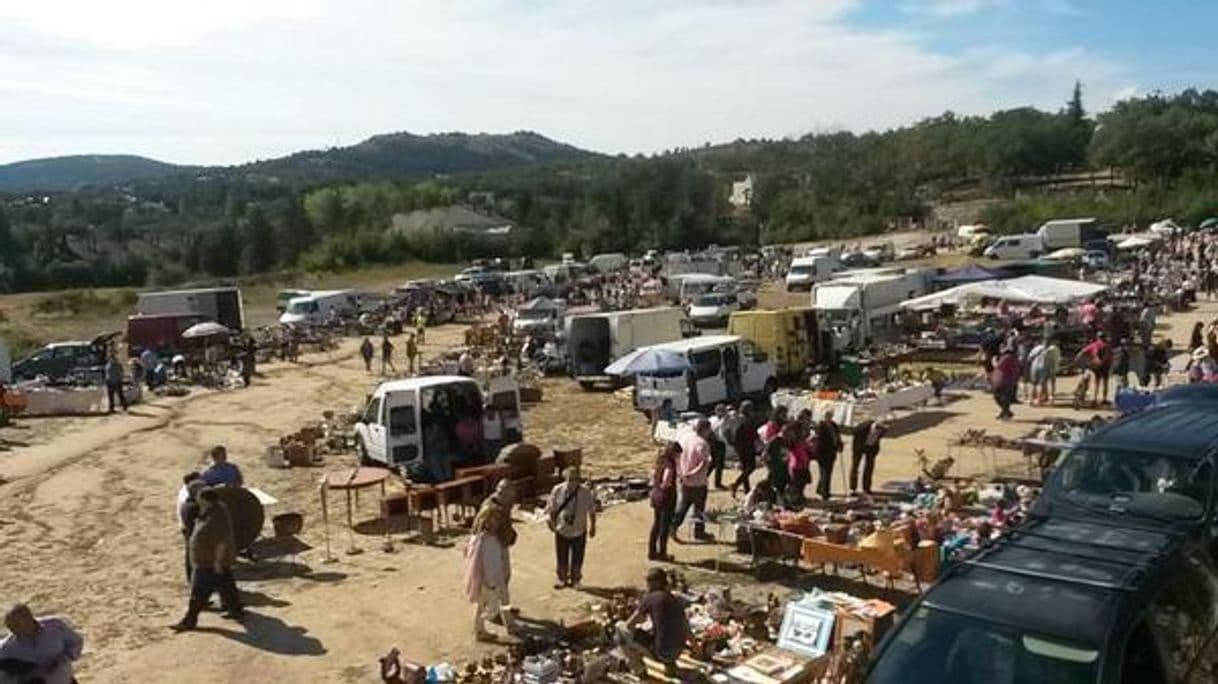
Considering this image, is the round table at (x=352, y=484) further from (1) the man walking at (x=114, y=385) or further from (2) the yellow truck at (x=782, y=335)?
(1) the man walking at (x=114, y=385)

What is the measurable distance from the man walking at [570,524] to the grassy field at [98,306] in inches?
1308

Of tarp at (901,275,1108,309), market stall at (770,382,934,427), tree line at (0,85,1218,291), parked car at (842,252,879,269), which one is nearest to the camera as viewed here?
market stall at (770,382,934,427)

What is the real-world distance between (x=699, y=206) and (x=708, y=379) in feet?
237

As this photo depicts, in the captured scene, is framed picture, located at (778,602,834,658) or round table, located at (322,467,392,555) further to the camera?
round table, located at (322,467,392,555)

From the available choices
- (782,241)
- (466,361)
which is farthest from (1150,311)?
(782,241)

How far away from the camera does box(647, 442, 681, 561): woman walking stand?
12898 millimetres

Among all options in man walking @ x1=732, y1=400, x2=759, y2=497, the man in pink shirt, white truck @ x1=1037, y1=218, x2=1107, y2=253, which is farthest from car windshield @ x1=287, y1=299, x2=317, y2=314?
white truck @ x1=1037, y1=218, x2=1107, y2=253

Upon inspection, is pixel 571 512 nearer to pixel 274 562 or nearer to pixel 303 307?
pixel 274 562

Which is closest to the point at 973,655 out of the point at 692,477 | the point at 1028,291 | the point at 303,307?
the point at 692,477

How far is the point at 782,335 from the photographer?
2670 cm

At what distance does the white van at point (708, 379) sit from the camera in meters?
22.6

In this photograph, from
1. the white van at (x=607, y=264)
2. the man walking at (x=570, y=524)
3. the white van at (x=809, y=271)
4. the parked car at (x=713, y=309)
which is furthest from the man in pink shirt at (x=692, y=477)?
the white van at (x=607, y=264)

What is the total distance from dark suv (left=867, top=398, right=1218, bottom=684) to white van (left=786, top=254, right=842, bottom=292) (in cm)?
4435

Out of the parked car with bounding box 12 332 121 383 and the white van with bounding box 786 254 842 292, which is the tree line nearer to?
the white van with bounding box 786 254 842 292
